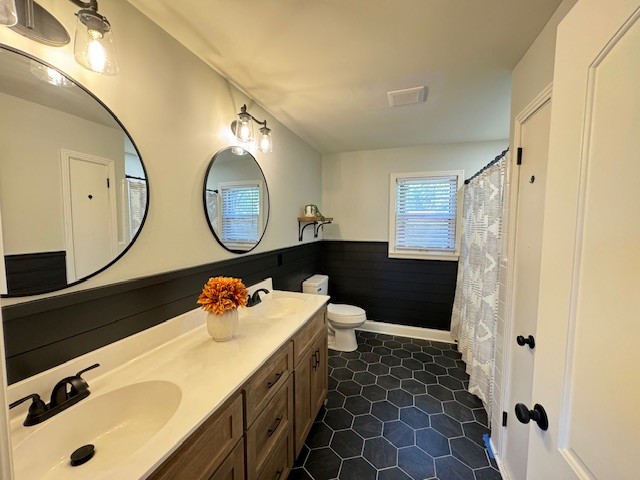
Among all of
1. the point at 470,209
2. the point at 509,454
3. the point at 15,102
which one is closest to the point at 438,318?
the point at 470,209

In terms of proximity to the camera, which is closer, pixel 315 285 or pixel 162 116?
pixel 162 116

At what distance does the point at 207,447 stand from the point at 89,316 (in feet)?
2.18

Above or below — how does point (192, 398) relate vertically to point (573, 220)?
below

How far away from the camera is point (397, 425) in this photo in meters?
1.89

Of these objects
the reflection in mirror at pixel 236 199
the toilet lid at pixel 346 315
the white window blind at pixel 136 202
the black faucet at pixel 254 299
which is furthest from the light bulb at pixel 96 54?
the toilet lid at pixel 346 315

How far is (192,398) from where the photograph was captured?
0.89 m

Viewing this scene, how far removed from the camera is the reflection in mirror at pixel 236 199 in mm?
1630

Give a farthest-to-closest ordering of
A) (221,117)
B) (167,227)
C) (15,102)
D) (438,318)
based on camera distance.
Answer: (438,318), (221,117), (167,227), (15,102)

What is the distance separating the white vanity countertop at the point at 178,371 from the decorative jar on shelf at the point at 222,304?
6 cm

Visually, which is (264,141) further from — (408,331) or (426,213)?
(408,331)

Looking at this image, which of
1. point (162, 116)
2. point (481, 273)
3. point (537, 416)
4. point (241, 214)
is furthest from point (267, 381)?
point (481, 273)

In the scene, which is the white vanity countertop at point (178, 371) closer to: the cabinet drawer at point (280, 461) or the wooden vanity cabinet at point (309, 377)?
the wooden vanity cabinet at point (309, 377)

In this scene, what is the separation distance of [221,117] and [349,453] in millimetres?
2271

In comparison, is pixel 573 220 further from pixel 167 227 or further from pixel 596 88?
pixel 167 227
